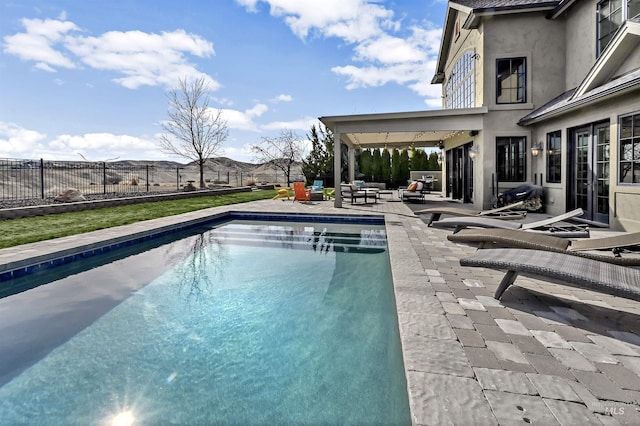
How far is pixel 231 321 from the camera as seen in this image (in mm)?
4297

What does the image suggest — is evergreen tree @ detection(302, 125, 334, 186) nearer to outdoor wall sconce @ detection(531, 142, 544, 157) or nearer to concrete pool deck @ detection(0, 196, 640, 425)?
outdoor wall sconce @ detection(531, 142, 544, 157)

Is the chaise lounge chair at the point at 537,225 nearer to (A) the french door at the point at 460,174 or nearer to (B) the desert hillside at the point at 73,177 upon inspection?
(A) the french door at the point at 460,174

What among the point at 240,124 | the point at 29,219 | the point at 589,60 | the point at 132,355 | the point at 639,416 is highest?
the point at 240,124

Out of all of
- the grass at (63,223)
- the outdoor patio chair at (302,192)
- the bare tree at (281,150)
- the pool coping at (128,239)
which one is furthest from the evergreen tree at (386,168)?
the grass at (63,223)

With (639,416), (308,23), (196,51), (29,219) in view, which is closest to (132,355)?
(639,416)

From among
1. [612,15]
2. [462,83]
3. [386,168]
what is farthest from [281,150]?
[612,15]

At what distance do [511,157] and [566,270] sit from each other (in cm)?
1022

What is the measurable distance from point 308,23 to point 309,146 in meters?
15.4

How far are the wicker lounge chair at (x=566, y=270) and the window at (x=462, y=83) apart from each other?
11.2m

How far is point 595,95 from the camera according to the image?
7859 millimetres

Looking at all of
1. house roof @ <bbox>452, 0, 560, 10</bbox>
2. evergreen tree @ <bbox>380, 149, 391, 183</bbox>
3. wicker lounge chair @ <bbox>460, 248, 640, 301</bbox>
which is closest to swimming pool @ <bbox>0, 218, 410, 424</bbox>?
wicker lounge chair @ <bbox>460, 248, 640, 301</bbox>

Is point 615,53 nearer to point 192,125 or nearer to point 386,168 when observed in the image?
point 386,168

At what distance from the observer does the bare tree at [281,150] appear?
31.8 metres

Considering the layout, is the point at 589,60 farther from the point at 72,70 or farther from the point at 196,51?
the point at 72,70
